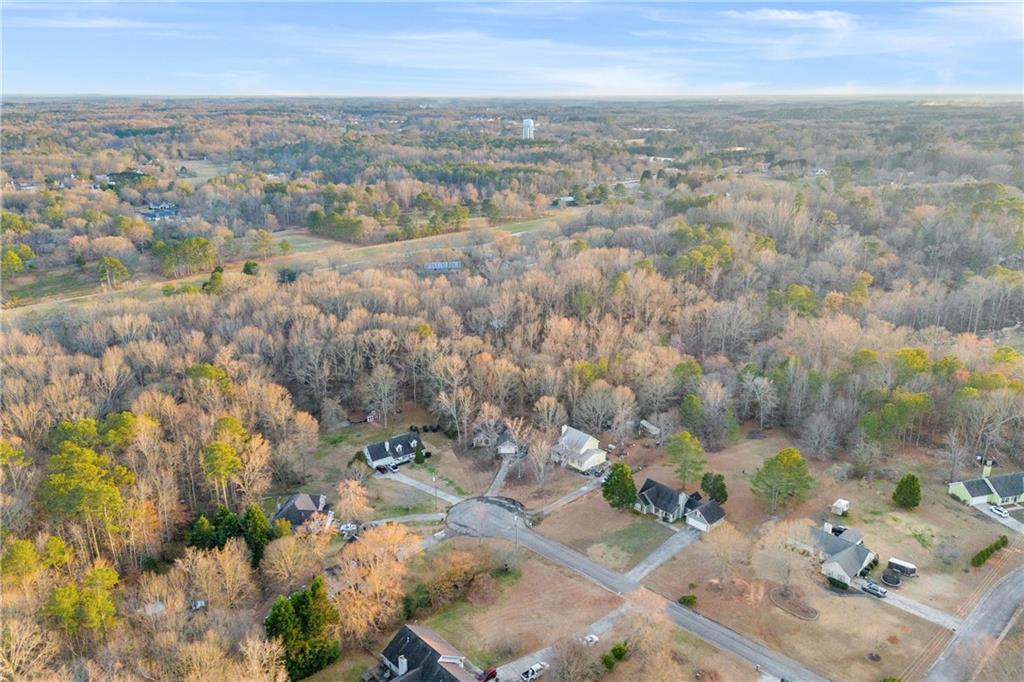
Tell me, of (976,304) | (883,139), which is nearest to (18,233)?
(976,304)

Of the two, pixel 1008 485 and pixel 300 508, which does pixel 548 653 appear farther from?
pixel 1008 485

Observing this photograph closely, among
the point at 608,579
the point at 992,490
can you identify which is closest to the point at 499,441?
the point at 608,579

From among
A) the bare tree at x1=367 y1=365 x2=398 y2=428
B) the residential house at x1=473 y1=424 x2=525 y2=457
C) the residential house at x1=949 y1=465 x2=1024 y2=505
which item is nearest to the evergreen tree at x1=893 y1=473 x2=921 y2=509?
the residential house at x1=949 y1=465 x2=1024 y2=505

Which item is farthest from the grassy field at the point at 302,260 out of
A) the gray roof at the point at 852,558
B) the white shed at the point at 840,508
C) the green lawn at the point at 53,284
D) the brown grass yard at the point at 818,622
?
the gray roof at the point at 852,558

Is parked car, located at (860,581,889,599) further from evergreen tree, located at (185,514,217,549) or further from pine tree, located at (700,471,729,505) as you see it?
evergreen tree, located at (185,514,217,549)

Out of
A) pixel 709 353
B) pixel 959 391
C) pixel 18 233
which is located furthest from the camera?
pixel 18 233

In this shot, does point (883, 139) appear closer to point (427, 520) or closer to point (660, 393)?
point (660, 393)
